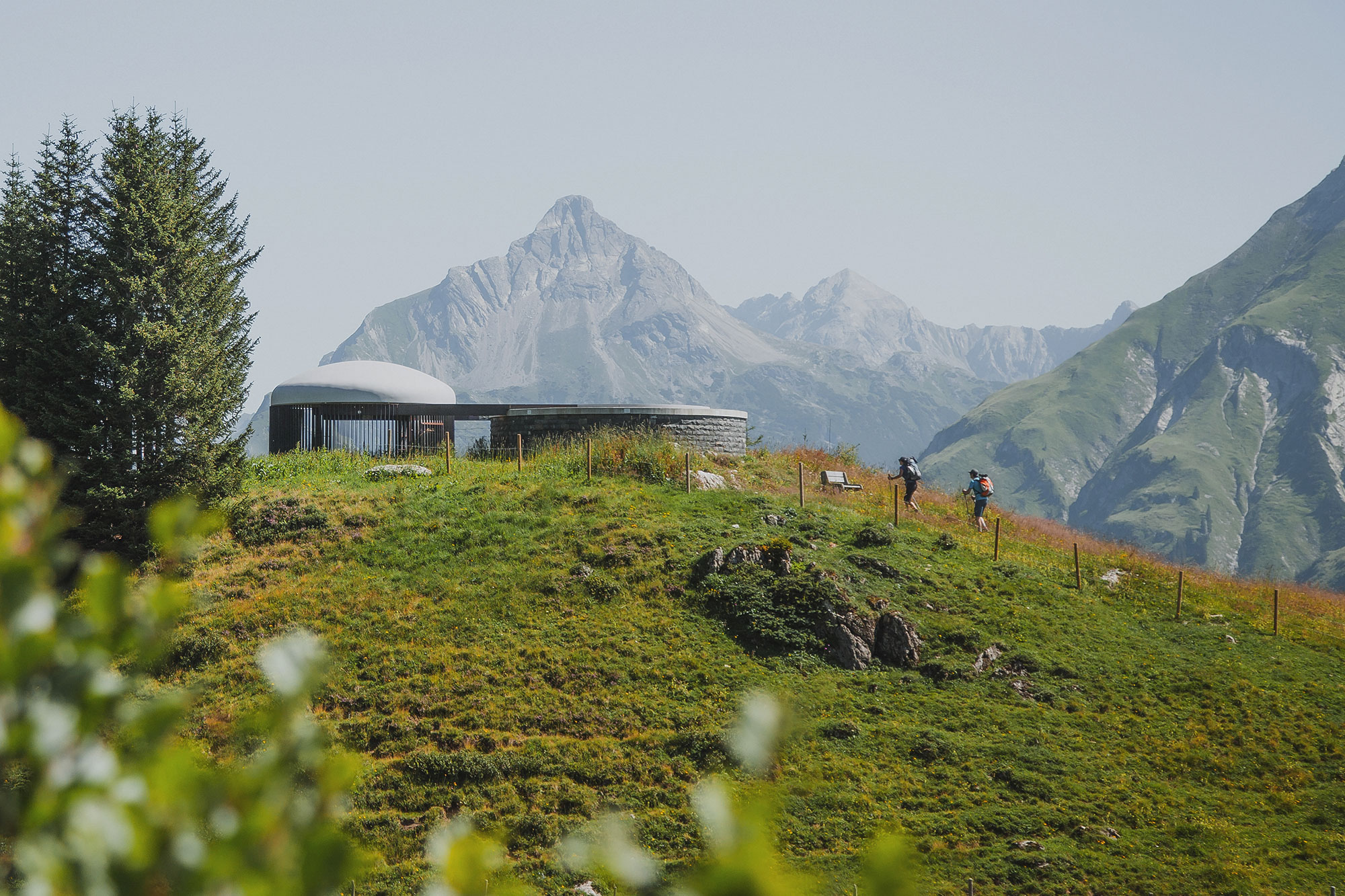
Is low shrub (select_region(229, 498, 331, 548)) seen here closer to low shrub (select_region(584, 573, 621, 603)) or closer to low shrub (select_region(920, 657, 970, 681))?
low shrub (select_region(584, 573, 621, 603))

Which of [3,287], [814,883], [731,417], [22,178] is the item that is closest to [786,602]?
[814,883]

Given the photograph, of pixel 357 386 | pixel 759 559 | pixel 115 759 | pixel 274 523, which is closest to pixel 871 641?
pixel 759 559

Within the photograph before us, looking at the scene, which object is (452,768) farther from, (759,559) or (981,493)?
(981,493)

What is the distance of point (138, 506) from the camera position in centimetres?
2219

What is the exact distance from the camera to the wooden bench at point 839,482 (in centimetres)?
3086

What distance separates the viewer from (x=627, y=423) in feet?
102

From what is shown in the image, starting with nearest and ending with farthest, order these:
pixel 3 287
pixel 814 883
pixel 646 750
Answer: pixel 814 883 → pixel 646 750 → pixel 3 287

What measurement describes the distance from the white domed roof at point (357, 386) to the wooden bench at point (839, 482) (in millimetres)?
15655

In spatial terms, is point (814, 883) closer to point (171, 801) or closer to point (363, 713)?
point (363, 713)

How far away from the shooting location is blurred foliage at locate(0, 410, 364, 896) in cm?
146

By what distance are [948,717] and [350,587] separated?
41.9ft

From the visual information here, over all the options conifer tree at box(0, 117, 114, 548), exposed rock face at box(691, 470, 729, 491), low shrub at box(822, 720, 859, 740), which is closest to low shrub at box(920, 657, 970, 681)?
low shrub at box(822, 720, 859, 740)

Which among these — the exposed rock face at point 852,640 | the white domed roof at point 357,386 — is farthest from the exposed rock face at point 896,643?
the white domed roof at point 357,386

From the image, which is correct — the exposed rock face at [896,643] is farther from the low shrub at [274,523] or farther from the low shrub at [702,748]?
the low shrub at [274,523]
